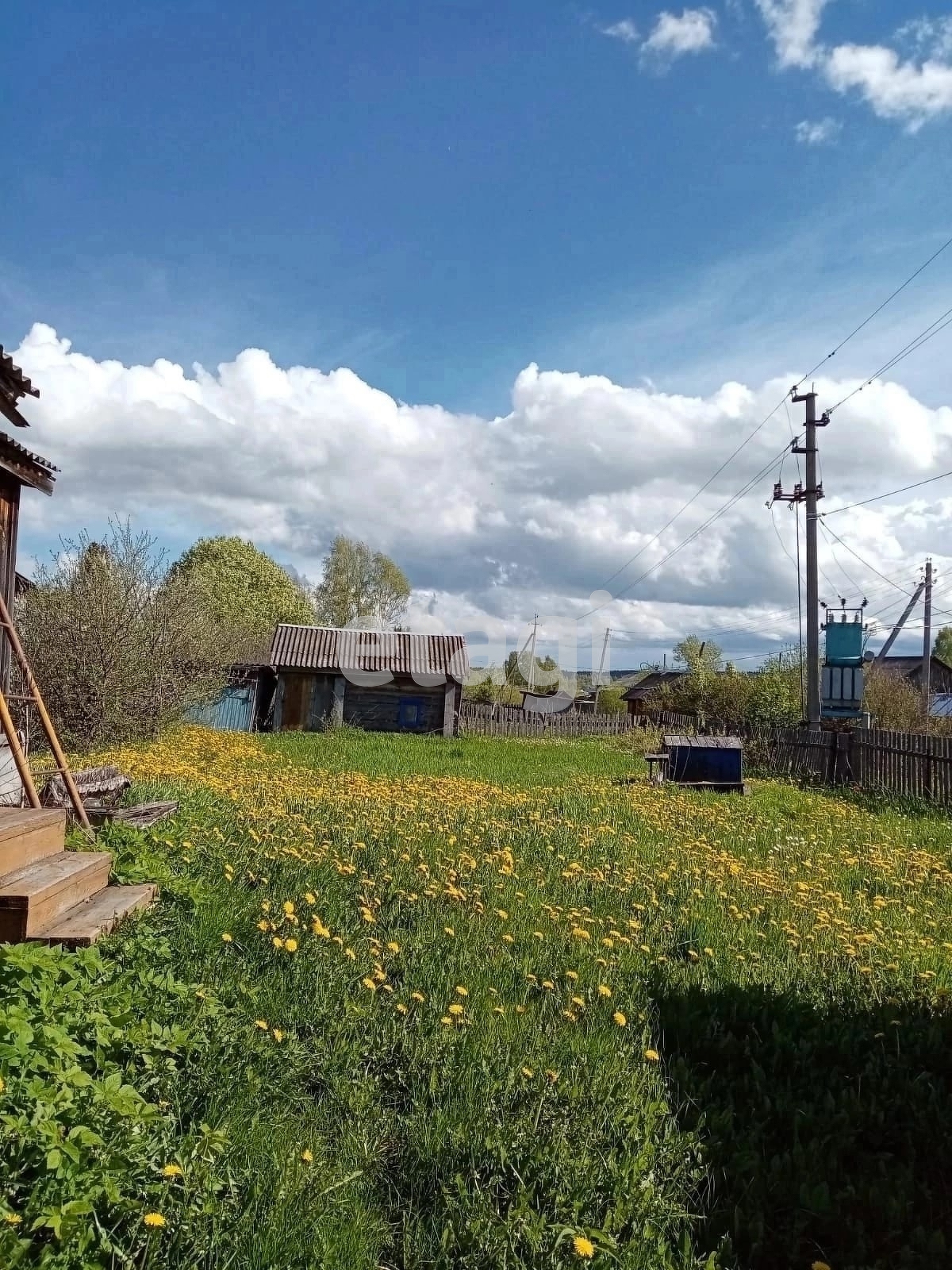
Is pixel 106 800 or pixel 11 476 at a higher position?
pixel 11 476

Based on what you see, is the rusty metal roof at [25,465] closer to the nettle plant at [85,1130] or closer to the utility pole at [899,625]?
the nettle plant at [85,1130]

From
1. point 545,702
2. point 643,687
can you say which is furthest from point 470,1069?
point 643,687

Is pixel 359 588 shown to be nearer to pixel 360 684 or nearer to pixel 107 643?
pixel 360 684

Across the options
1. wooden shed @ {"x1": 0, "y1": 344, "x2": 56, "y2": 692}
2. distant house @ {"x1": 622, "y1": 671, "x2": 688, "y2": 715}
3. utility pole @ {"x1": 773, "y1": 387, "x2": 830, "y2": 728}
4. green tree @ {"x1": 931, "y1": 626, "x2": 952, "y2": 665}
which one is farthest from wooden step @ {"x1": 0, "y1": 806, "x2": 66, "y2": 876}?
green tree @ {"x1": 931, "y1": 626, "x2": 952, "y2": 665}

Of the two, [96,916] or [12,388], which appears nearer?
[96,916]

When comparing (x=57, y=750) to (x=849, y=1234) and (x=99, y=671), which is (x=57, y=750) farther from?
(x=99, y=671)

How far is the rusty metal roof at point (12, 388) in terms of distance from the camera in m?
8.31

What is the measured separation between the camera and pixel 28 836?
4473mm

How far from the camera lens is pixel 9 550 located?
31.7ft

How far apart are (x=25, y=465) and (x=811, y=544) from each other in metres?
15.5

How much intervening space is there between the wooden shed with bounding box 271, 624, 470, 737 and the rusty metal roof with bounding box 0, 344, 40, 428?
18.6 metres

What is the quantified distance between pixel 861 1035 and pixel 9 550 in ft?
31.3

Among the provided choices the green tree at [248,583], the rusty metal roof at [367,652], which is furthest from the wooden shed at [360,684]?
the green tree at [248,583]

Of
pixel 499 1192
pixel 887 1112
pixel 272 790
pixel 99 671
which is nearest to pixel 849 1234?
pixel 887 1112
